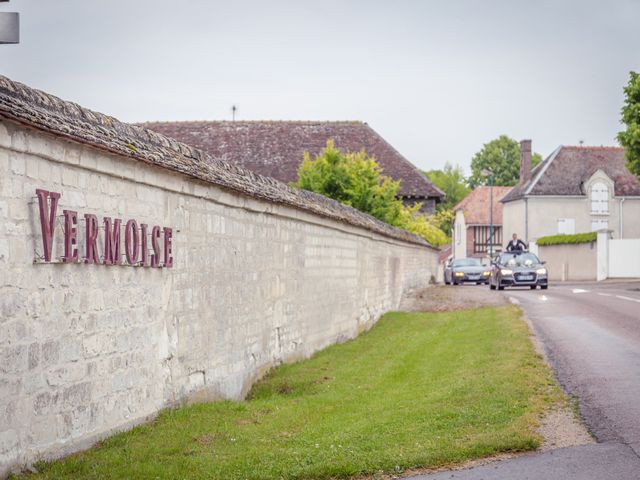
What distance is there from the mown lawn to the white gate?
37176 mm

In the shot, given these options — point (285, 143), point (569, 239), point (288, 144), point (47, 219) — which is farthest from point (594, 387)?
point (569, 239)

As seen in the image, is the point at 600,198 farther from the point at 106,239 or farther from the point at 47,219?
the point at 47,219

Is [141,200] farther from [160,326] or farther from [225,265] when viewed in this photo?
[225,265]

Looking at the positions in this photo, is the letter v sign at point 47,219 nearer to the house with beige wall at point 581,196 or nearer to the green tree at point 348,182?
the green tree at point 348,182

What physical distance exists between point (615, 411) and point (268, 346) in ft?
17.7

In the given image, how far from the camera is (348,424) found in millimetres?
9328

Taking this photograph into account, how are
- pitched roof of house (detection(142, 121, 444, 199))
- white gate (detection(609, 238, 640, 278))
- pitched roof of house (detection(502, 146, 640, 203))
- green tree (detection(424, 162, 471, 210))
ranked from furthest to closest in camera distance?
1. green tree (detection(424, 162, 471, 210))
2. pitched roof of house (detection(502, 146, 640, 203))
3. white gate (detection(609, 238, 640, 278))
4. pitched roof of house (detection(142, 121, 444, 199))

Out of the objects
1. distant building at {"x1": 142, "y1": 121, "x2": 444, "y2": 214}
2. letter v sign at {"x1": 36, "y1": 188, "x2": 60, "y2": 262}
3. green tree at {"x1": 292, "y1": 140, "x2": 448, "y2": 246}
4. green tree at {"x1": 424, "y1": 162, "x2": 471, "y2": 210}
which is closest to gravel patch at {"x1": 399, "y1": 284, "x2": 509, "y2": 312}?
green tree at {"x1": 292, "y1": 140, "x2": 448, "y2": 246}

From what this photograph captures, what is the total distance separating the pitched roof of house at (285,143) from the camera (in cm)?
4719

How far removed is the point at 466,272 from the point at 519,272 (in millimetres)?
10388

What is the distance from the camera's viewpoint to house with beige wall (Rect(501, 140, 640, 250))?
2653 inches

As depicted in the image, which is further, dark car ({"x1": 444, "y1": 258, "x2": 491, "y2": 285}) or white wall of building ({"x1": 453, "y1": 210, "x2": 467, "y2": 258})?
white wall of building ({"x1": 453, "y1": 210, "x2": 467, "y2": 258})

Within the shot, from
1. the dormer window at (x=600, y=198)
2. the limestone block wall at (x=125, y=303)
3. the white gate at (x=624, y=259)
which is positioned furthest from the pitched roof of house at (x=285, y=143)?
the limestone block wall at (x=125, y=303)

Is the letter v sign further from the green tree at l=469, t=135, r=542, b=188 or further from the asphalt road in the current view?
the green tree at l=469, t=135, r=542, b=188
